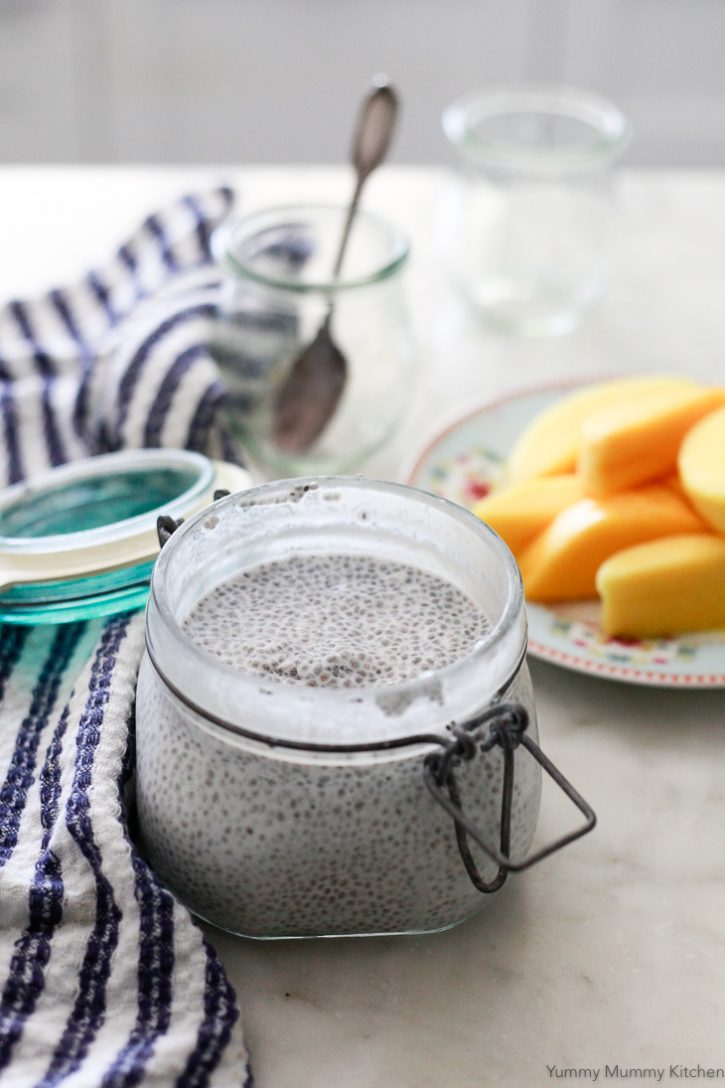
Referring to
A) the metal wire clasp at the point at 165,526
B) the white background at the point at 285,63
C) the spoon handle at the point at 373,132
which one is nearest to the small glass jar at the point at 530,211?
the spoon handle at the point at 373,132

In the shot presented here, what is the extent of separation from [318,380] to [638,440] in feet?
0.90

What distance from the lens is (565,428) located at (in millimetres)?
889

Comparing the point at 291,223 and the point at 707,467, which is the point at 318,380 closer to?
the point at 291,223

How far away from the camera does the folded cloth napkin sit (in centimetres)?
54

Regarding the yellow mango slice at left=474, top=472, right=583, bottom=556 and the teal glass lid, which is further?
the yellow mango slice at left=474, top=472, right=583, bottom=556

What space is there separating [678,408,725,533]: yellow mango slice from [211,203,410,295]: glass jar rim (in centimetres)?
25

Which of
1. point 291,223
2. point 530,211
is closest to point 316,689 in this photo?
point 291,223

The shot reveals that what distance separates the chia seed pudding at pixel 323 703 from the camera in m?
0.53

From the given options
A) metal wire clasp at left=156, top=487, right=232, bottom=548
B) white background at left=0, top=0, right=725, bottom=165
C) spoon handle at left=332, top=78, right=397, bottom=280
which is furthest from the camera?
white background at left=0, top=0, right=725, bottom=165

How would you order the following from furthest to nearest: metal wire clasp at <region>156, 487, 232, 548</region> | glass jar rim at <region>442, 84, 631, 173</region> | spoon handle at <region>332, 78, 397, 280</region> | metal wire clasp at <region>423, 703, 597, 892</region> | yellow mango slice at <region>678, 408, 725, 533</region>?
glass jar rim at <region>442, 84, 631, 173</region> < spoon handle at <region>332, 78, 397, 280</region> < yellow mango slice at <region>678, 408, 725, 533</region> < metal wire clasp at <region>156, 487, 232, 548</region> < metal wire clasp at <region>423, 703, 597, 892</region>

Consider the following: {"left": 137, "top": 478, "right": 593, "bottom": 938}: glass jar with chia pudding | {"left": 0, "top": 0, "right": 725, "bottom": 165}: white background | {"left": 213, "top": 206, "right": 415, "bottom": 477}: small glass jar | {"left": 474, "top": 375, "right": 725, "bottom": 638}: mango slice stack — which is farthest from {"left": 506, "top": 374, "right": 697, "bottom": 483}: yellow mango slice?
{"left": 0, "top": 0, "right": 725, "bottom": 165}: white background

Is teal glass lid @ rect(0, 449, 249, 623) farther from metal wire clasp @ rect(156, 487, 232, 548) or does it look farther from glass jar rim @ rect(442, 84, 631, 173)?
glass jar rim @ rect(442, 84, 631, 173)

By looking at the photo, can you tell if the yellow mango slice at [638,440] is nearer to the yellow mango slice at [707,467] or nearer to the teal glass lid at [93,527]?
the yellow mango slice at [707,467]

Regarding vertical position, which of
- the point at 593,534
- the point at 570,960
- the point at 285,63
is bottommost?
the point at 570,960
